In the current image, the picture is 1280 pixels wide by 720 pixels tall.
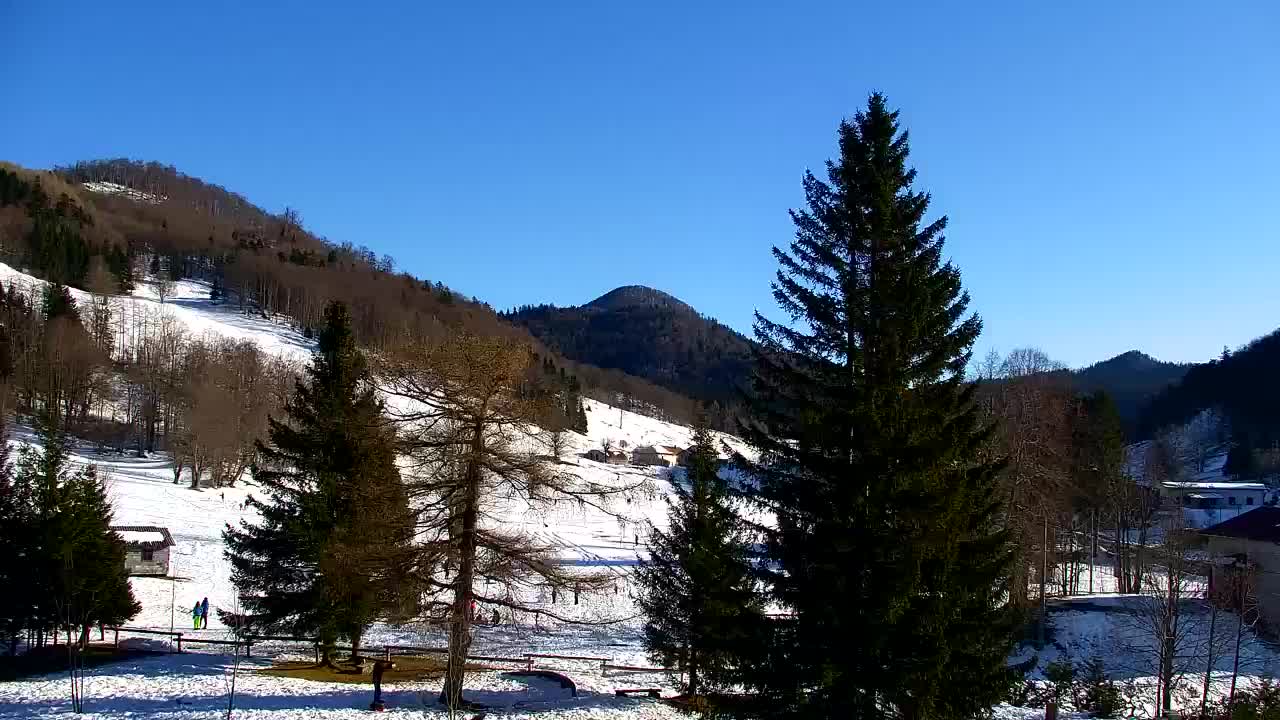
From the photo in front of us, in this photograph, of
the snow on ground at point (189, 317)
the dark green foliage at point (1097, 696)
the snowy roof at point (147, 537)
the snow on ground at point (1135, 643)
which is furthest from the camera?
the snow on ground at point (189, 317)

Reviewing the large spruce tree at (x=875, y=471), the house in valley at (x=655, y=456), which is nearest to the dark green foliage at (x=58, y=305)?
the house in valley at (x=655, y=456)

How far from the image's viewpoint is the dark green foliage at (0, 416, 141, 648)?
2330cm

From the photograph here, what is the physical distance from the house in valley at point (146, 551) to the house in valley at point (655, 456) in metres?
82.6

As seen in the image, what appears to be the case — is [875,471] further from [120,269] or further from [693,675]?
[120,269]

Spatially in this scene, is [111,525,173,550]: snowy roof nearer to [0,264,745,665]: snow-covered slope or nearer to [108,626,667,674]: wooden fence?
[0,264,745,665]: snow-covered slope

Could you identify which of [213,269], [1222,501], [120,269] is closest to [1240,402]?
[1222,501]

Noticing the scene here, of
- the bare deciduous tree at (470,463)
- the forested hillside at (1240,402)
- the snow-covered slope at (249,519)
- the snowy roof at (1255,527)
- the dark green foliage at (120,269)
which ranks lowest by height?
the snow-covered slope at (249,519)

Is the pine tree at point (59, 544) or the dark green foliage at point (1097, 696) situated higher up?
the pine tree at point (59, 544)

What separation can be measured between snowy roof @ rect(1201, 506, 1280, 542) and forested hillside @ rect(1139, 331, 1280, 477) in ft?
276

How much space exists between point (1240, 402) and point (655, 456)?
321ft

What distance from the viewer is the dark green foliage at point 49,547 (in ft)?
76.4

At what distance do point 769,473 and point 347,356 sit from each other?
1384 centimetres

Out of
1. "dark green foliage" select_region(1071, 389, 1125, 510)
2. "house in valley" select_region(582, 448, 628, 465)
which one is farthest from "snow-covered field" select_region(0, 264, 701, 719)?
"house in valley" select_region(582, 448, 628, 465)

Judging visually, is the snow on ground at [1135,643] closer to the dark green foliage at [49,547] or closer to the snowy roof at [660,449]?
the dark green foliage at [49,547]
